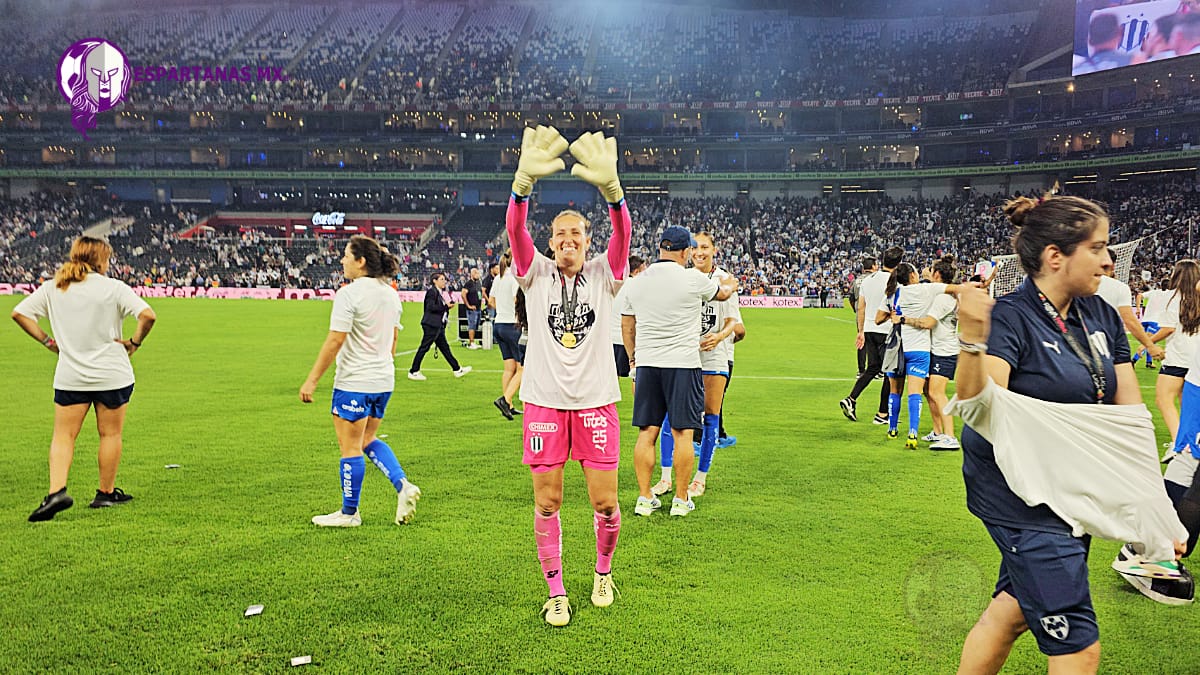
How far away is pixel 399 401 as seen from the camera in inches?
440

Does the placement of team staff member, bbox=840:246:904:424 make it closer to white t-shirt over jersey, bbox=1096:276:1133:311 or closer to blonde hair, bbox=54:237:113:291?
white t-shirt over jersey, bbox=1096:276:1133:311

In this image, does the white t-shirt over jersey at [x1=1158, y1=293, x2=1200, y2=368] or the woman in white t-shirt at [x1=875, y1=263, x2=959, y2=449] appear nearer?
the white t-shirt over jersey at [x1=1158, y1=293, x2=1200, y2=368]

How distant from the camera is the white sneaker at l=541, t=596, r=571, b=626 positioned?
4.08 metres

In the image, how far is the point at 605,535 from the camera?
4.33 metres

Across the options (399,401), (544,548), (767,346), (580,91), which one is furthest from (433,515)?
(580,91)

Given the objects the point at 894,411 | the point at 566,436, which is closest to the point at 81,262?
the point at 566,436

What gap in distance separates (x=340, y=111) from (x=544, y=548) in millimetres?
64597

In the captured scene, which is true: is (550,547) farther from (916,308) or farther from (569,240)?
(916,308)

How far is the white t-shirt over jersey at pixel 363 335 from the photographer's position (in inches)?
212

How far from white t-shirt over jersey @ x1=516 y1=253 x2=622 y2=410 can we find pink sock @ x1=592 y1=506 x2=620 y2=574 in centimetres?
70

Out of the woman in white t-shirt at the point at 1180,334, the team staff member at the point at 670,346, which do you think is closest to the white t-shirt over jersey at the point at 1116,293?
the woman in white t-shirt at the point at 1180,334

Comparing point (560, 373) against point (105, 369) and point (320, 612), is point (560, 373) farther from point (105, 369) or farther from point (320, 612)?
point (105, 369)

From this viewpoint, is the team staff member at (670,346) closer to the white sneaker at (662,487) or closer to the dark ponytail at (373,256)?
the white sneaker at (662,487)

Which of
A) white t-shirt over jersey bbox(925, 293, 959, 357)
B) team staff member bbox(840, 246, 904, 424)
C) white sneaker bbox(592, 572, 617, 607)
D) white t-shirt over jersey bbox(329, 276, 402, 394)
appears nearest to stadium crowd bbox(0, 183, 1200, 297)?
team staff member bbox(840, 246, 904, 424)
